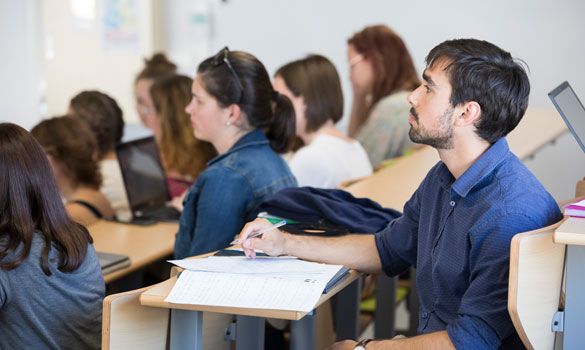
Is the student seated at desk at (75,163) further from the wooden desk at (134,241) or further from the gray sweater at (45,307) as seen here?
the gray sweater at (45,307)

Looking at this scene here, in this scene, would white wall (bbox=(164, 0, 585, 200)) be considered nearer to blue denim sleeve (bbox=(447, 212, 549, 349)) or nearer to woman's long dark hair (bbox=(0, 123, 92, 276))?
blue denim sleeve (bbox=(447, 212, 549, 349))

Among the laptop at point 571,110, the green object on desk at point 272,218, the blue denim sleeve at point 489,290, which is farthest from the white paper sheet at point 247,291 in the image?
the laptop at point 571,110

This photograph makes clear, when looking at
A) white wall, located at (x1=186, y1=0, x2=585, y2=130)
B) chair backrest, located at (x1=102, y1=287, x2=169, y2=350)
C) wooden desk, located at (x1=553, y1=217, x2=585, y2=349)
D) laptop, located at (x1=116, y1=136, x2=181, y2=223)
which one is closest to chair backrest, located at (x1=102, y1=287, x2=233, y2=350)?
chair backrest, located at (x1=102, y1=287, x2=169, y2=350)

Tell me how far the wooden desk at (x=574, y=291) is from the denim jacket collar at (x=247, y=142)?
1.29 m

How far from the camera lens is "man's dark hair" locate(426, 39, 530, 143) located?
1.93 metres

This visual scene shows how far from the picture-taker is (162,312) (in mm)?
1952

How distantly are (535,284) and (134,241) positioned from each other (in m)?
1.87

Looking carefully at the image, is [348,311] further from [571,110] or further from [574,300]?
[574,300]

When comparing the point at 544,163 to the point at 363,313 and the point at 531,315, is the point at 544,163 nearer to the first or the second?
the point at 363,313

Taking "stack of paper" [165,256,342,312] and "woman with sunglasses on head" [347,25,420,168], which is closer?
"stack of paper" [165,256,342,312]

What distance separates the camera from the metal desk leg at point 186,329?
1.87 m

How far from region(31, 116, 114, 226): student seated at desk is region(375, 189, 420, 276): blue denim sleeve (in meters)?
1.59

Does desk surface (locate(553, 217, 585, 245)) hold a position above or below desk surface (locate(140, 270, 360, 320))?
above

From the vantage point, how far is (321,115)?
12.5ft
